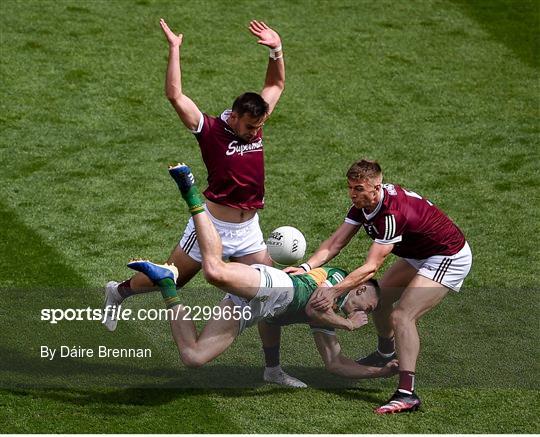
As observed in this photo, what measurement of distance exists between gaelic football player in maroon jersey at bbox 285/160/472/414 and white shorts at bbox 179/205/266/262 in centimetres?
44

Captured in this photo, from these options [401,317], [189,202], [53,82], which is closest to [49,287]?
[189,202]

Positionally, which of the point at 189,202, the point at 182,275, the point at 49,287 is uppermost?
the point at 189,202

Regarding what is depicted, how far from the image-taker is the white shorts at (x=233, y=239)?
9867mm

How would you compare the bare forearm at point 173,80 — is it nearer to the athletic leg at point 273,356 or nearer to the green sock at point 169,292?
the green sock at point 169,292

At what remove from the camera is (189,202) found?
9.32m

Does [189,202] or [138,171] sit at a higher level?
[189,202]

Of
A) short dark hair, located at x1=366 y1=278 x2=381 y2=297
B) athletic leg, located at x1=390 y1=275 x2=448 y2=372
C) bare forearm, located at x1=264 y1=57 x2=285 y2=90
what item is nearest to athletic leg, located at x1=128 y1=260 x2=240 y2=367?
short dark hair, located at x1=366 y1=278 x2=381 y2=297

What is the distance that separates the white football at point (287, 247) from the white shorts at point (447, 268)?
1155mm

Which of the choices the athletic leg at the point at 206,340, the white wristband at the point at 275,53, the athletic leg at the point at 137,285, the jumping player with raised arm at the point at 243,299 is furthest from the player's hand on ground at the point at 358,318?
the white wristband at the point at 275,53

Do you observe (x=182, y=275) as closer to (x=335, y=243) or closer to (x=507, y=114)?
(x=335, y=243)

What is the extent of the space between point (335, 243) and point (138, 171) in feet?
15.4

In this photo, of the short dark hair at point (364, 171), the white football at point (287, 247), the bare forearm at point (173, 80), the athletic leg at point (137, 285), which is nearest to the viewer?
the short dark hair at point (364, 171)

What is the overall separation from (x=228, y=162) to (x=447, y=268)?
1855 mm

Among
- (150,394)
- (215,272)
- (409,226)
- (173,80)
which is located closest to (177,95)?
(173,80)
